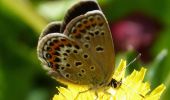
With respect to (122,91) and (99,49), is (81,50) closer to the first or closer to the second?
(99,49)

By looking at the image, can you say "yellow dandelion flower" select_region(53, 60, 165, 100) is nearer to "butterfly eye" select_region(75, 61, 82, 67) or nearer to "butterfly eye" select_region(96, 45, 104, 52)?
"butterfly eye" select_region(75, 61, 82, 67)

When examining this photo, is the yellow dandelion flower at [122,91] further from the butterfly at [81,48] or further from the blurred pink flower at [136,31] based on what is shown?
the blurred pink flower at [136,31]

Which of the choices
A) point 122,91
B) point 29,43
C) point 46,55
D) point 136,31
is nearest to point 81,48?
point 46,55

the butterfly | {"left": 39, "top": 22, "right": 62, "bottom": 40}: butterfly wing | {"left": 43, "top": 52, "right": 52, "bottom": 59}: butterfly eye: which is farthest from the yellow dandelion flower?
{"left": 39, "top": 22, "right": 62, "bottom": 40}: butterfly wing

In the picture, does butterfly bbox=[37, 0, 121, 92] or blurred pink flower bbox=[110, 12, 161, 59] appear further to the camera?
blurred pink flower bbox=[110, 12, 161, 59]

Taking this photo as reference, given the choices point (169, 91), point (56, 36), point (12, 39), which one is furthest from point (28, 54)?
point (56, 36)

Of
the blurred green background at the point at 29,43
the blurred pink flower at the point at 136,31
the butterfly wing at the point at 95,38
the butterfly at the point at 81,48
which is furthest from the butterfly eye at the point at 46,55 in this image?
the blurred pink flower at the point at 136,31

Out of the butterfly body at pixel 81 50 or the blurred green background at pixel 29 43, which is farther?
the blurred green background at pixel 29 43

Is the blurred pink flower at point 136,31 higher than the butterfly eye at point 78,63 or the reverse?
higher
